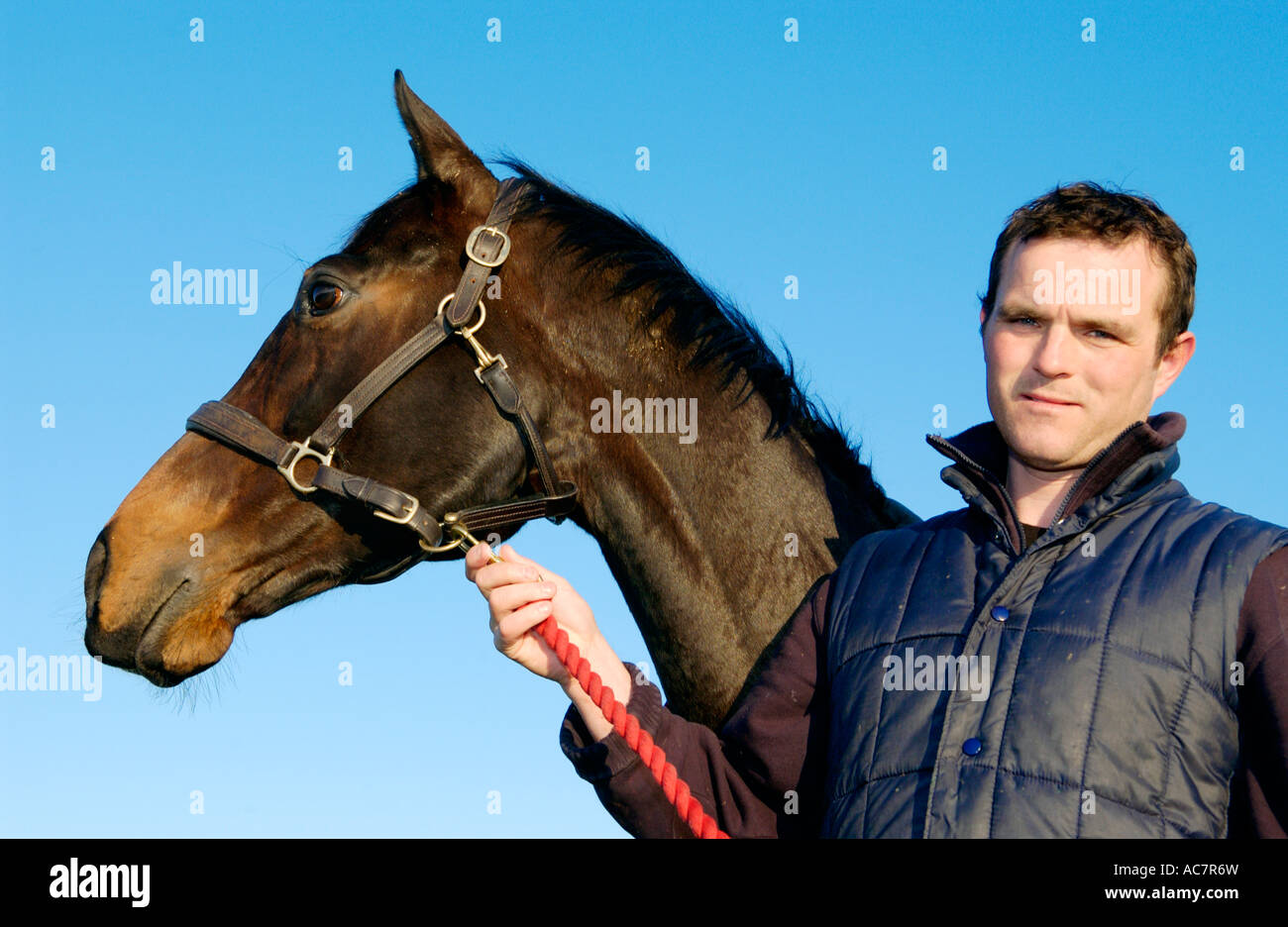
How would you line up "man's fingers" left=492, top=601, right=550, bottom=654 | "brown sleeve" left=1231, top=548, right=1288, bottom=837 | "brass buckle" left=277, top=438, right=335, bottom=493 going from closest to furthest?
"brown sleeve" left=1231, top=548, right=1288, bottom=837 → "man's fingers" left=492, top=601, right=550, bottom=654 → "brass buckle" left=277, top=438, right=335, bottom=493

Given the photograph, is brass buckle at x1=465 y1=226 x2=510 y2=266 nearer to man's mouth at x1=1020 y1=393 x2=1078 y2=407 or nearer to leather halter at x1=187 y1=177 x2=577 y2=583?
leather halter at x1=187 y1=177 x2=577 y2=583

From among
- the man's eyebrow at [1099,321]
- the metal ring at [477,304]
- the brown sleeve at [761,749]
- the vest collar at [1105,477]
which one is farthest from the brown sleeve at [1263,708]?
the metal ring at [477,304]

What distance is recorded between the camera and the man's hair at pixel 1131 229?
2.61 metres

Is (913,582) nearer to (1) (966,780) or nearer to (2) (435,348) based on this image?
(1) (966,780)

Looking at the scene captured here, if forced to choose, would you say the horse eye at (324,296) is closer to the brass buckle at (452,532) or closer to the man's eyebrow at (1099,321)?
the brass buckle at (452,532)

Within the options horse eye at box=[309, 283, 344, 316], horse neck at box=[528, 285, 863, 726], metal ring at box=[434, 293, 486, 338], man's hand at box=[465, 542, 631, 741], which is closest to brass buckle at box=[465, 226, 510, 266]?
metal ring at box=[434, 293, 486, 338]

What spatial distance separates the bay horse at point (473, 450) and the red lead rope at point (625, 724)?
97 centimetres

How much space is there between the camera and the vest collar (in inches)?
97.1

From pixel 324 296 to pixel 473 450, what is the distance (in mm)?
838

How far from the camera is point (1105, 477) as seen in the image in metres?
2.54

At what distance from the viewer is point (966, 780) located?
7.36ft

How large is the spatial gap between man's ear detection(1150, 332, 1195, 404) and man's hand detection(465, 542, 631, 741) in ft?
5.13

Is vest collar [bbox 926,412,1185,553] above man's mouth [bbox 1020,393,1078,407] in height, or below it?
below
